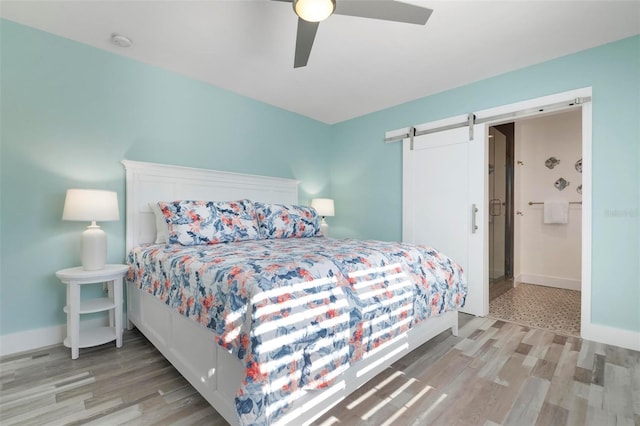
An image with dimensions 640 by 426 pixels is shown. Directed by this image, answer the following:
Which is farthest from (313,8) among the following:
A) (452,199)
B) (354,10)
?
(452,199)

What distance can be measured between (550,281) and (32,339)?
19.2 feet

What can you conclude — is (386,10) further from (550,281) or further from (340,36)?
(550,281)

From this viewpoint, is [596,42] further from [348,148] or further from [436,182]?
[348,148]

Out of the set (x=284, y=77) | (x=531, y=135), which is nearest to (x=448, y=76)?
(x=284, y=77)

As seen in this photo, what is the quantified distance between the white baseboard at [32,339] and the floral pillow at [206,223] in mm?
1120

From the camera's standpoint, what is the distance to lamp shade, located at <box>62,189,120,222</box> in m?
2.14

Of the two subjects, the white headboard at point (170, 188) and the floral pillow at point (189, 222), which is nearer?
the floral pillow at point (189, 222)

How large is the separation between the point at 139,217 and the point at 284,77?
79.0 inches

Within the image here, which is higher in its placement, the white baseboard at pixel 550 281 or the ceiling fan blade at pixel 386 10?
the ceiling fan blade at pixel 386 10

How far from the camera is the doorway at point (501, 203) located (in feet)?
14.7

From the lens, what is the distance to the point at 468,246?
3.15 meters

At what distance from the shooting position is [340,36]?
236 cm

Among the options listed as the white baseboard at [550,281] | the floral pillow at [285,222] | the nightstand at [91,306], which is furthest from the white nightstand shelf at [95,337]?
the white baseboard at [550,281]

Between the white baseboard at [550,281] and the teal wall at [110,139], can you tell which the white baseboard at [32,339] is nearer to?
the teal wall at [110,139]
